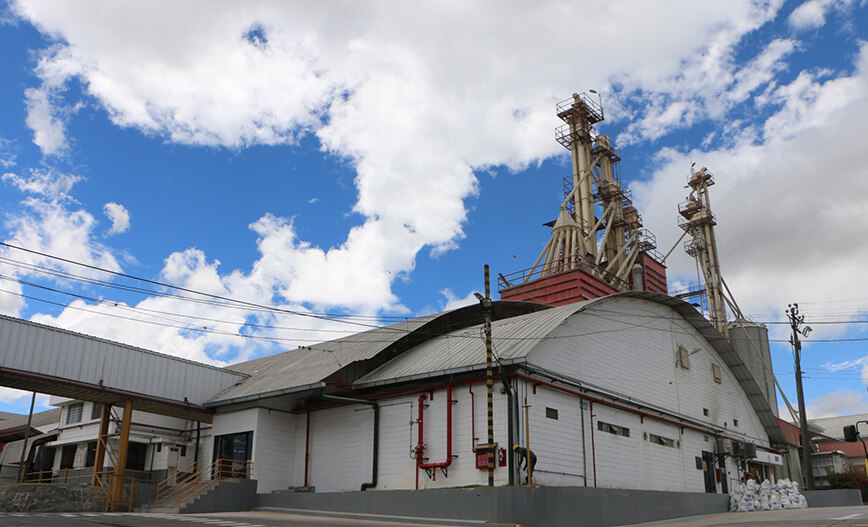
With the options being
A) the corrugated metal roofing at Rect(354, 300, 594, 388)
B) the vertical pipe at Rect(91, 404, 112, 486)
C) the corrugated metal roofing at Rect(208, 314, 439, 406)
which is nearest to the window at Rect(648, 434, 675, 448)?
the corrugated metal roofing at Rect(354, 300, 594, 388)

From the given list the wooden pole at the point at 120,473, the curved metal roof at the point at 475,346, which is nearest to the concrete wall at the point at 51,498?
the wooden pole at the point at 120,473

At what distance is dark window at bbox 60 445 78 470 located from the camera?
34.6 meters

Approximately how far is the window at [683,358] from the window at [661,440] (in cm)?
367

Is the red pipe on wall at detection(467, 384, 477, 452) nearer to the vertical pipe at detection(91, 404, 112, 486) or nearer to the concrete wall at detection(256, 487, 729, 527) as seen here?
the concrete wall at detection(256, 487, 729, 527)

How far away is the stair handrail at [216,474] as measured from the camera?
76.4ft

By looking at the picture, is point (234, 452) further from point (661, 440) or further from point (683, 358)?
point (683, 358)

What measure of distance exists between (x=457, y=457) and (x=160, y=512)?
10.6 meters

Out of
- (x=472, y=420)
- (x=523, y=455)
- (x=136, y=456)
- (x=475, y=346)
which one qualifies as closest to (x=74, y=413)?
(x=136, y=456)

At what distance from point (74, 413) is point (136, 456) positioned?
6.21 m

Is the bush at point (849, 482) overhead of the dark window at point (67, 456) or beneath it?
beneath

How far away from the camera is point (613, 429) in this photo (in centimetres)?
2400

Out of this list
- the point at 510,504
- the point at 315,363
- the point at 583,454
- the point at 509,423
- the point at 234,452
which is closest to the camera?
the point at 510,504

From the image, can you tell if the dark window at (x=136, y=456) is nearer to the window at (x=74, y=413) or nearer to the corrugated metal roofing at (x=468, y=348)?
the window at (x=74, y=413)

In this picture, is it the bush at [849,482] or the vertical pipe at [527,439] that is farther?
the bush at [849,482]
